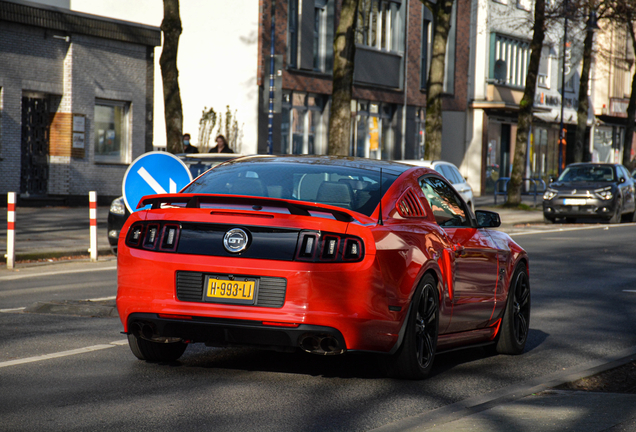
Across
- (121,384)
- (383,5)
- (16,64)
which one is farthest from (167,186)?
(383,5)

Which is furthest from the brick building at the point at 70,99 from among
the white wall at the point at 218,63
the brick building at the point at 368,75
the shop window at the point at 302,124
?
the shop window at the point at 302,124

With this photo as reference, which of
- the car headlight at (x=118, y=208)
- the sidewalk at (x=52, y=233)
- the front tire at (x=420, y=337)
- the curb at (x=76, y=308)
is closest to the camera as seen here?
the front tire at (x=420, y=337)

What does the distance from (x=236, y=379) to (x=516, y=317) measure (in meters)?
2.61

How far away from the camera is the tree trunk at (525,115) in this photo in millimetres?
33688

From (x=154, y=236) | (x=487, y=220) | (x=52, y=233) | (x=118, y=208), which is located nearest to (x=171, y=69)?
(x=52, y=233)

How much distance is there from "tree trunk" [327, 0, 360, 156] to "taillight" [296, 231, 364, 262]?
1767 centimetres

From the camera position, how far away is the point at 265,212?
233 inches

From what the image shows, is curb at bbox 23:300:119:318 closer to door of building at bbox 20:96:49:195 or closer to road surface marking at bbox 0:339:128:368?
road surface marking at bbox 0:339:128:368

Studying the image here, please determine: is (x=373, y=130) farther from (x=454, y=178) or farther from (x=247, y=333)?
(x=247, y=333)

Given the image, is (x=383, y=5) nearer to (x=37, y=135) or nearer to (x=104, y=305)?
(x=37, y=135)

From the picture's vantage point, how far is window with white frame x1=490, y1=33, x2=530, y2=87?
46.7 m

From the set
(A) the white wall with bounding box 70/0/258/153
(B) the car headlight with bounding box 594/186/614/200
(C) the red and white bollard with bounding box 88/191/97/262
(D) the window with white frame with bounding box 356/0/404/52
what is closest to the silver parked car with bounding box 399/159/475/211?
(B) the car headlight with bounding box 594/186/614/200

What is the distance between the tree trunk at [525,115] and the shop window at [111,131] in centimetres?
1273

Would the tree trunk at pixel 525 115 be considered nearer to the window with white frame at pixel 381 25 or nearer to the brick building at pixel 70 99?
the window with white frame at pixel 381 25
